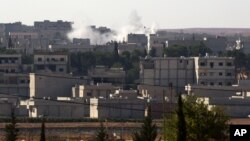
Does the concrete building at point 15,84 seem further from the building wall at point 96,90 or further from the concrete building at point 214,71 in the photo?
the concrete building at point 214,71

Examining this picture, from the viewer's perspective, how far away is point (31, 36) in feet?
477

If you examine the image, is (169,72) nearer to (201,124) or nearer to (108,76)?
(108,76)

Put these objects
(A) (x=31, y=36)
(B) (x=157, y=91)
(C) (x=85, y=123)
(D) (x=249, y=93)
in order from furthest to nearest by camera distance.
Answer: (A) (x=31, y=36) → (B) (x=157, y=91) → (D) (x=249, y=93) → (C) (x=85, y=123)

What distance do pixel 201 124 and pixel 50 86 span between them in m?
33.9

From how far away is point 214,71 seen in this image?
7175cm

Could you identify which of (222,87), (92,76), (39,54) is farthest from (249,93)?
(39,54)

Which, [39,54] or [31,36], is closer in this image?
[39,54]

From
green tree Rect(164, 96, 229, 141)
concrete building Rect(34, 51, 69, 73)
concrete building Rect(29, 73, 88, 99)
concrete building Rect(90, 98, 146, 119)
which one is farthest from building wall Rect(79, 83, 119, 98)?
green tree Rect(164, 96, 229, 141)

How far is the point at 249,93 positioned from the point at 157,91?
6570 mm

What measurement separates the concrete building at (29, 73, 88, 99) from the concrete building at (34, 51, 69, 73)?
30.8 feet

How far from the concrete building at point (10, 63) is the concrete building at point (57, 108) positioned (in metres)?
17.5

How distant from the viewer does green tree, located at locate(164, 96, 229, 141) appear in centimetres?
3340

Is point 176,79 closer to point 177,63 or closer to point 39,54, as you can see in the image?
point 177,63

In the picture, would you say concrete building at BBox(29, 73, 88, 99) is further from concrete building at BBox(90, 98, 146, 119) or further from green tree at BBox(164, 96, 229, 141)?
green tree at BBox(164, 96, 229, 141)
